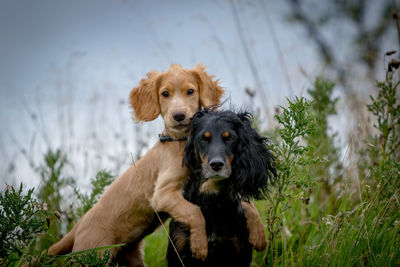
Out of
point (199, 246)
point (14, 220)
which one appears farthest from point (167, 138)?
point (14, 220)

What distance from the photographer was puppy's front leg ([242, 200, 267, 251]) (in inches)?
104

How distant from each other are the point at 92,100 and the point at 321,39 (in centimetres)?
818

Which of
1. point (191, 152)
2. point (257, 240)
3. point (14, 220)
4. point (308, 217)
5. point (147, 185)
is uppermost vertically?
point (191, 152)

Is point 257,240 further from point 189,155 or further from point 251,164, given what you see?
point 189,155

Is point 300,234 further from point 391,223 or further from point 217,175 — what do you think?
point 217,175

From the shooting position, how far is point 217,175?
8.38ft

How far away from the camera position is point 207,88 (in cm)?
355

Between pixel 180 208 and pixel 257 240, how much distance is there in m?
0.59

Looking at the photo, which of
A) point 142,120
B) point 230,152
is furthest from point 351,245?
point 142,120

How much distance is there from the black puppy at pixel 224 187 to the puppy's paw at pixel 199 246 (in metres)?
0.15

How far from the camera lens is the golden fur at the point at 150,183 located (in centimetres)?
300

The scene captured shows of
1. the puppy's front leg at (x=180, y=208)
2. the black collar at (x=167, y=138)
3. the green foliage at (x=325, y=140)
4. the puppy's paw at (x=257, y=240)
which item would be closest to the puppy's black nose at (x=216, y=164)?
the puppy's front leg at (x=180, y=208)

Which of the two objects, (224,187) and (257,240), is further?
(224,187)

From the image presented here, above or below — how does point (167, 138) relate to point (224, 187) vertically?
above
